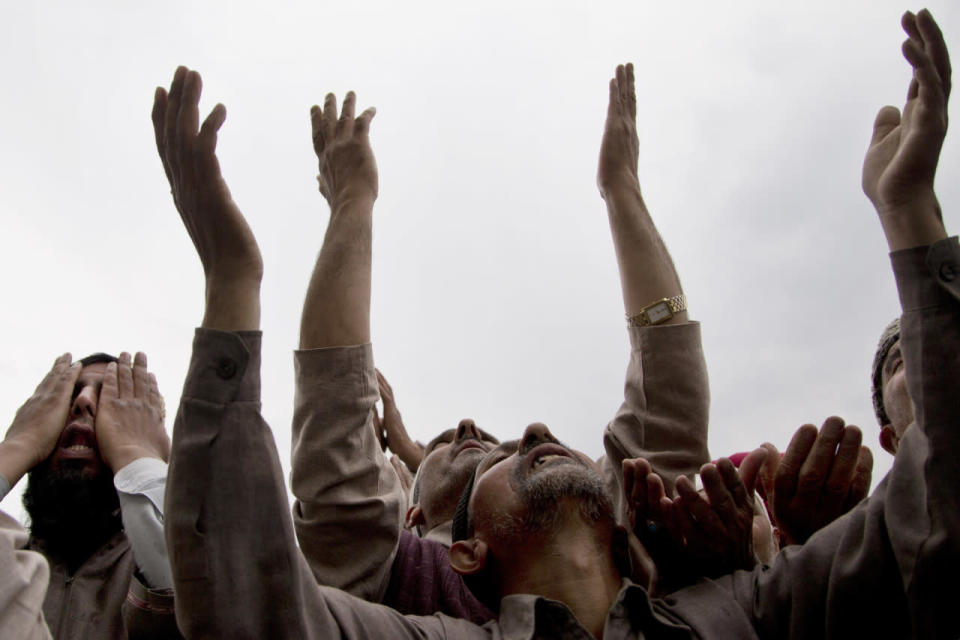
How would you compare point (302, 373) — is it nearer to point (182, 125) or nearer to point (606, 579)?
point (182, 125)

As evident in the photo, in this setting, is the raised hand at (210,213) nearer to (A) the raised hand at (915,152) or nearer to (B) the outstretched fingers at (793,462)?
(B) the outstretched fingers at (793,462)

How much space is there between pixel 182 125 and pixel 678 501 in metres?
1.88

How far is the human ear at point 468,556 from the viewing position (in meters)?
2.83

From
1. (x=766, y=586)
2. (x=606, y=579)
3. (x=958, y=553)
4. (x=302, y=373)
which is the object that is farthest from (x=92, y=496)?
(x=958, y=553)

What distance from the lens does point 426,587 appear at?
294 cm

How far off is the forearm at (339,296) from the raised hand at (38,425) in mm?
1139

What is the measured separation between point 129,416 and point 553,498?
184 centimetres

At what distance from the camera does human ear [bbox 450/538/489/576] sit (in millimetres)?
2826

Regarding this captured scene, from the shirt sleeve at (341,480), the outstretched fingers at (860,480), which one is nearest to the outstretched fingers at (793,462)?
the outstretched fingers at (860,480)

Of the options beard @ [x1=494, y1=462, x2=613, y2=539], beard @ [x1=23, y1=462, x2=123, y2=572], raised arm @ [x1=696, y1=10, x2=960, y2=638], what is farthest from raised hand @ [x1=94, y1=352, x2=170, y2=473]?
raised arm @ [x1=696, y1=10, x2=960, y2=638]

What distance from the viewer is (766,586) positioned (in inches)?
96.9

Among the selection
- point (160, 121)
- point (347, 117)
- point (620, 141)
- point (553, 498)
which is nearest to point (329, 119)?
point (347, 117)

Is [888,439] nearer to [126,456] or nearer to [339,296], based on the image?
[339,296]

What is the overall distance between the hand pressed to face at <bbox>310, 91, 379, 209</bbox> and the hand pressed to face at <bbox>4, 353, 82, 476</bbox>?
140 centimetres
